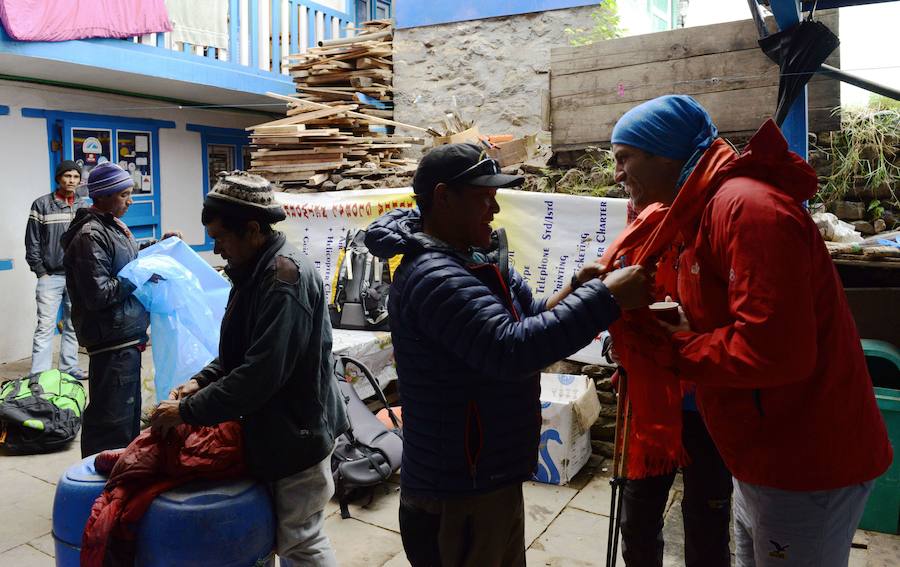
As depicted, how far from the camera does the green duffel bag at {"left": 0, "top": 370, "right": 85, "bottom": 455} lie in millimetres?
5477

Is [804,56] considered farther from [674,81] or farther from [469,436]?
[469,436]

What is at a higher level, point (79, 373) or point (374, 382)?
point (374, 382)

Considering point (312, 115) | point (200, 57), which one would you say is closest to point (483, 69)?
point (312, 115)

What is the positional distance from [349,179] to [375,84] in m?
2.35

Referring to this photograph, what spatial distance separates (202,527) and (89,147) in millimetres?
8403

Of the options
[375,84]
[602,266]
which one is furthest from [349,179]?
[602,266]

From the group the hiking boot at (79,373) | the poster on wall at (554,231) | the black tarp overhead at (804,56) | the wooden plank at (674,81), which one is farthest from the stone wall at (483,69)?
the hiking boot at (79,373)

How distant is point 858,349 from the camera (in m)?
1.82

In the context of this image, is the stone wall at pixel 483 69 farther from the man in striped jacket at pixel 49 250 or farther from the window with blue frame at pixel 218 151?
the man in striped jacket at pixel 49 250

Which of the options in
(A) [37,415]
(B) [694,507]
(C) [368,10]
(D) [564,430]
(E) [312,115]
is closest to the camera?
(B) [694,507]

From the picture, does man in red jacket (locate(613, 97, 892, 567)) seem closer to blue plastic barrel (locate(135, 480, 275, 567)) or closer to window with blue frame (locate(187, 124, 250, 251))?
blue plastic barrel (locate(135, 480, 275, 567))

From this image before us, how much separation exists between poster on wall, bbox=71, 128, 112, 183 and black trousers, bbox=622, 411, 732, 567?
334 inches

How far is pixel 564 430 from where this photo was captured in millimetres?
4707

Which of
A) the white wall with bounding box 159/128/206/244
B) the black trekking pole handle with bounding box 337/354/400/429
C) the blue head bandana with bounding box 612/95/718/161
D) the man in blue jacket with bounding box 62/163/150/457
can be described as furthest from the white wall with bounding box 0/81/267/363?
the blue head bandana with bounding box 612/95/718/161
